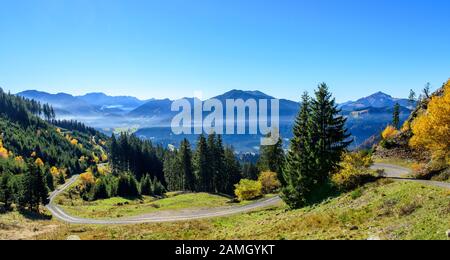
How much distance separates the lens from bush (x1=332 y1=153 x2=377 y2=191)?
134 ft

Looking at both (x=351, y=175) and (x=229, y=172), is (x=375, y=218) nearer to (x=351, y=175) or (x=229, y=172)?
(x=351, y=175)

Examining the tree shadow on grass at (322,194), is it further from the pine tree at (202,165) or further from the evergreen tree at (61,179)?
the evergreen tree at (61,179)

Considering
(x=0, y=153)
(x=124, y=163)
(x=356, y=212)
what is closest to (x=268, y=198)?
(x=356, y=212)

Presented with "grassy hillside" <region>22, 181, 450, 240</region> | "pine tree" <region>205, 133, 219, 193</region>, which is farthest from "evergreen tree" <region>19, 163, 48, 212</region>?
"grassy hillside" <region>22, 181, 450, 240</region>

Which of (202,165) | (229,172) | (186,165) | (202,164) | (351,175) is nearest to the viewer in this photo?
(351,175)

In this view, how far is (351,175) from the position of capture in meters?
41.4

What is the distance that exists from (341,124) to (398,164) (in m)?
23.5

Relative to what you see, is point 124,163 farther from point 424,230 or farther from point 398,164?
point 424,230

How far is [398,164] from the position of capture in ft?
202

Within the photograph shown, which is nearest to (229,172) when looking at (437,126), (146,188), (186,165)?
(186,165)

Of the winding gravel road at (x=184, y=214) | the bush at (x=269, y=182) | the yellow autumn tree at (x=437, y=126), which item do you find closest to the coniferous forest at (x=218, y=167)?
the bush at (x=269, y=182)

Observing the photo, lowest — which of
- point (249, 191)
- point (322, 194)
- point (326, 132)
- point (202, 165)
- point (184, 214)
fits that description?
point (184, 214)

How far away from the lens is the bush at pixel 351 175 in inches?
1606

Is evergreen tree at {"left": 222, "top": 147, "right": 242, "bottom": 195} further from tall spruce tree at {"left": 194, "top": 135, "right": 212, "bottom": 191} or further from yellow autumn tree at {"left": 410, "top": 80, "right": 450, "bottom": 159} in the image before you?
yellow autumn tree at {"left": 410, "top": 80, "right": 450, "bottom": 159}
